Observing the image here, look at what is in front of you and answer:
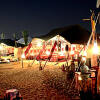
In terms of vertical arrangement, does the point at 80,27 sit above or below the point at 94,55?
above

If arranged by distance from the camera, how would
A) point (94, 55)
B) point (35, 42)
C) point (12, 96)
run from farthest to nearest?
1. point (35, 42)
2. point (94, 55)
3. point (12, 96)

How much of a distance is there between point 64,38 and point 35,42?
6502 millimetres

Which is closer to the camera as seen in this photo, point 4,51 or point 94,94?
point 94,94

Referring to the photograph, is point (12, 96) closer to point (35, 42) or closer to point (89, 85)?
point (89, 85)

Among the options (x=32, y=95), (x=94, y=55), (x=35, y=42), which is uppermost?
(x=35, y=42)

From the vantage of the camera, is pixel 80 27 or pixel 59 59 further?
pixel 80 27

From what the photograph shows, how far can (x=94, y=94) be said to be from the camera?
6.15m

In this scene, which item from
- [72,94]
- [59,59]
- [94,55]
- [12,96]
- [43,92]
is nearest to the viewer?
[12,96]

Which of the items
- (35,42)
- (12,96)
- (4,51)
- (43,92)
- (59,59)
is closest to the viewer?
(12,96)

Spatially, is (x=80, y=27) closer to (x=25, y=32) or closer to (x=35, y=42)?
(x=35, y=42)

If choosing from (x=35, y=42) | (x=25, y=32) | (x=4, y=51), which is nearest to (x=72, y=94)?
Result: (x=35, y=42)

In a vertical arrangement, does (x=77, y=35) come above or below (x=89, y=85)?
above

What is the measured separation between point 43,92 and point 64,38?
18509 mm

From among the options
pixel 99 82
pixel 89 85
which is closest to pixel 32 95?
pixel 89 85
